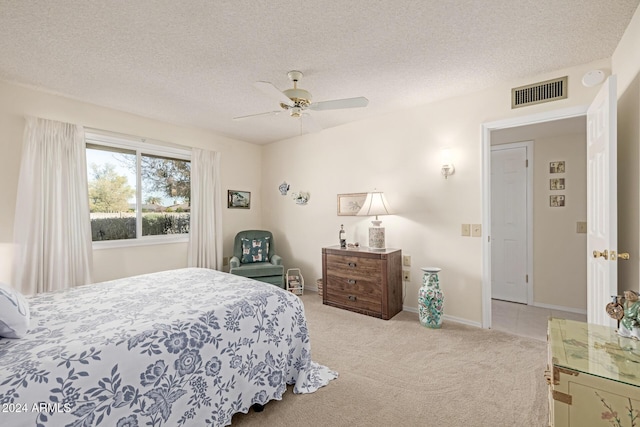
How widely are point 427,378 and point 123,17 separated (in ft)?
10.4

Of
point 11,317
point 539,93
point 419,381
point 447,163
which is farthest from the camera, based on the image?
point 447,163

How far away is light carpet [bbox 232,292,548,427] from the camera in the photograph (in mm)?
1680

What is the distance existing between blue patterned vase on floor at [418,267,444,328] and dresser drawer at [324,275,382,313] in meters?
0.48

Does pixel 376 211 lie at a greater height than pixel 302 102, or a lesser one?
lesser

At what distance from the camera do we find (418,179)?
134 inches

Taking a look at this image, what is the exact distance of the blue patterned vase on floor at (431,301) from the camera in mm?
2939

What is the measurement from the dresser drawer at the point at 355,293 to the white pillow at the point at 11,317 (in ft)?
9.15

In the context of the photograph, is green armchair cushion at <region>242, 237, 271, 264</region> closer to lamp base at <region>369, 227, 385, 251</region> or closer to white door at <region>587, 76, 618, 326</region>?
lamp base at <region>369, 227, 385, 251</region>

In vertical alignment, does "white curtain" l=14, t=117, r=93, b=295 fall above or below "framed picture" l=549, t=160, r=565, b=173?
below

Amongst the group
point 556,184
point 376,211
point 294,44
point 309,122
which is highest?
point 294,44

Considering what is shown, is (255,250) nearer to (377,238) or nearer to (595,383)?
(377,238)

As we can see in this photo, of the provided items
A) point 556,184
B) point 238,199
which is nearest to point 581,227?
point 556,184

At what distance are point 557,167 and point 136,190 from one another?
541 centimetres

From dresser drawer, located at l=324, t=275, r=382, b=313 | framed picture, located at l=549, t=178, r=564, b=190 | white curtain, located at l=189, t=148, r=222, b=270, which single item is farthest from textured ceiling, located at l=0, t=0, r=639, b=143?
dresser drawer, located at l=324, t=275, r=382, b=313
